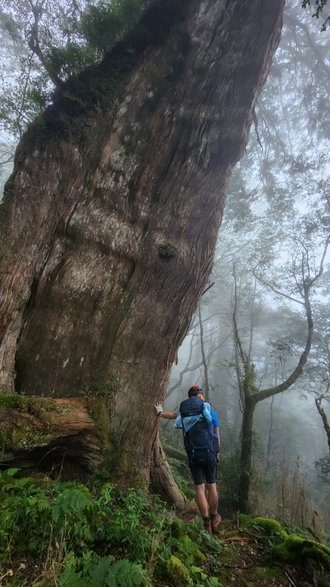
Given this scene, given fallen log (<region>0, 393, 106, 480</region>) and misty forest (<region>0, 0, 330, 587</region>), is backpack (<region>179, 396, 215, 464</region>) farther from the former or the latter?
fallen log (<region>0, 393, 106, 480</region>)

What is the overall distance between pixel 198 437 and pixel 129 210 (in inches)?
142

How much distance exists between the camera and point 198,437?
188 inches

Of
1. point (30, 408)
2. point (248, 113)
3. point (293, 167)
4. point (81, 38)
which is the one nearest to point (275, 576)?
point (30, 408)

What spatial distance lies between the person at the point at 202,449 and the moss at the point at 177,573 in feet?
7.23

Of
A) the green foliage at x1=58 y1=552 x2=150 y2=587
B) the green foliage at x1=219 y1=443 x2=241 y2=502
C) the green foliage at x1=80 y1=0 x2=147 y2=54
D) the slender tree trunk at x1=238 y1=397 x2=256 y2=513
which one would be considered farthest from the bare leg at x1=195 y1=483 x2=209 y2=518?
the green foliage at x1=80 y1=0 x2=147 y2=54

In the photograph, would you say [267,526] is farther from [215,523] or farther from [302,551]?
[302,551]

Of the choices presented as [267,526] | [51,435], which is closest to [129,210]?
[51,435]

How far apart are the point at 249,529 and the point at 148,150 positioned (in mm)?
5954

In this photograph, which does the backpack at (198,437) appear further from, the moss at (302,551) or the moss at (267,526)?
the moss at (302,551)

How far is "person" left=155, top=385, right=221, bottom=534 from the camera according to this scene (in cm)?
455

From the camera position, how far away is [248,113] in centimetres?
613

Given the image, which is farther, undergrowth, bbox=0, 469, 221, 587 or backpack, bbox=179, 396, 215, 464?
backpack, bbox=179, 396, 215, 464

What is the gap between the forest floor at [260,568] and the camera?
3078 millimetres

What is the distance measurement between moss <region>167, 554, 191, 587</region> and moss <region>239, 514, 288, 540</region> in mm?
2267
